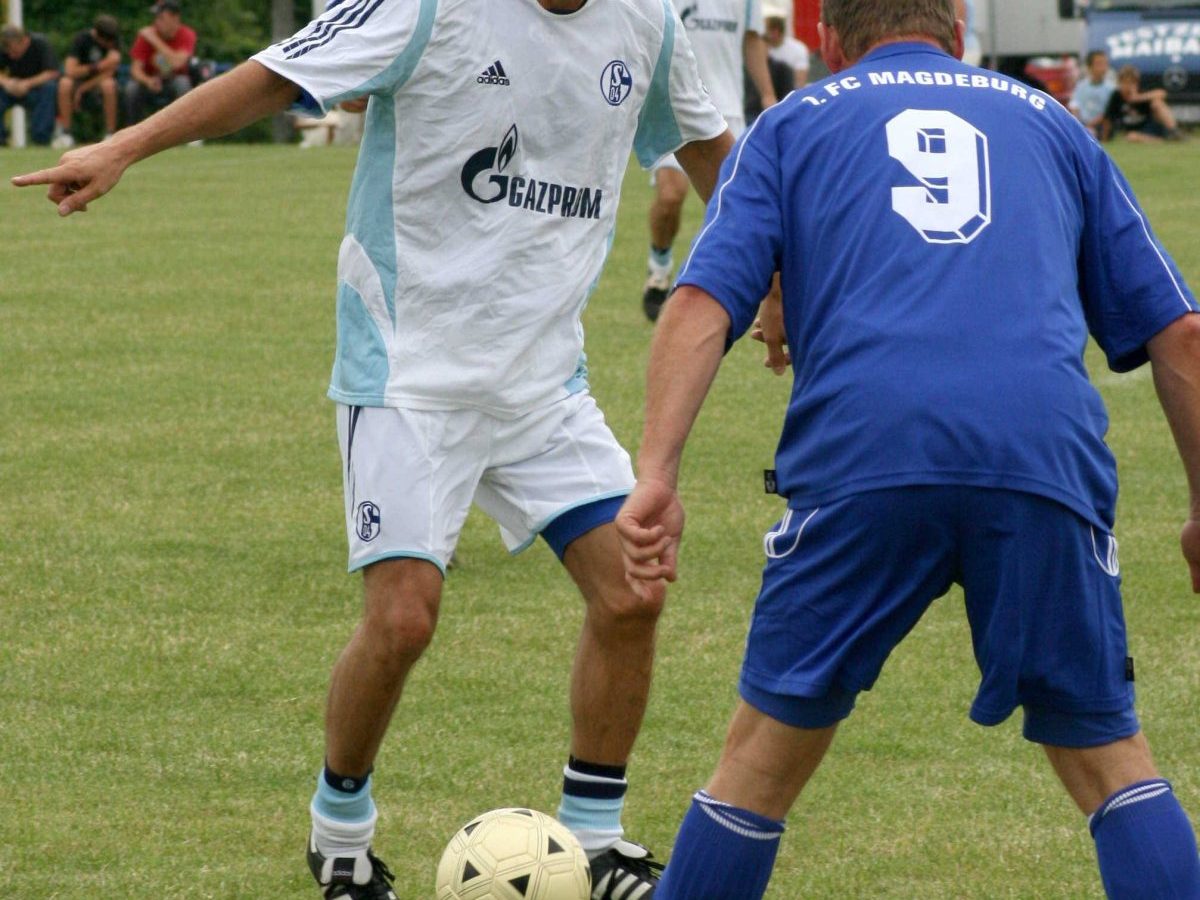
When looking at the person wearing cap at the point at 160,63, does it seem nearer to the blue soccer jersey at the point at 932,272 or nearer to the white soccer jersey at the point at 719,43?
the white soccer jersey at the point at 719,43

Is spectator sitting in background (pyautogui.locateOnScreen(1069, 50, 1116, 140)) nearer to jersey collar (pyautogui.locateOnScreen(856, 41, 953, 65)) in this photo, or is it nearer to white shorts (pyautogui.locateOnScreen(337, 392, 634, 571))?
white shorts (pyautogui.locateOnScreen(337, 392, 634, 571))

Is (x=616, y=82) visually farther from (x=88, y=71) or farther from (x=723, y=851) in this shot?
(x=88, y=71)

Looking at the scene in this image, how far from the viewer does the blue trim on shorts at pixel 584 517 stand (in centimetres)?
457

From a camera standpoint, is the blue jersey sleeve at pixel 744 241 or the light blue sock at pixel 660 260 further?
the light blue sock at pixel 660 260

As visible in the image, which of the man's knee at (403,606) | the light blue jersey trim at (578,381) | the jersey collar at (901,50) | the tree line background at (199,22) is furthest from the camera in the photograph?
the tree line background at (199,22)

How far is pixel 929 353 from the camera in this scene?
3.30 m

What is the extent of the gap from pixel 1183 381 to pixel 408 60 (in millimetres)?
1734

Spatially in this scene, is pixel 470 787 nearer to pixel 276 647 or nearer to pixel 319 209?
pixel 276 647

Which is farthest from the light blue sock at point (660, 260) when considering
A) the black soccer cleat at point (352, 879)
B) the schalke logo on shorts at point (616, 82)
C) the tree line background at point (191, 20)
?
the tree line background at point (191, 20)

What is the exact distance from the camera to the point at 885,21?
139 inches

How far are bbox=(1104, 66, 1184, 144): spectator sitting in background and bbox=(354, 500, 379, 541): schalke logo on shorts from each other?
78.4 ft

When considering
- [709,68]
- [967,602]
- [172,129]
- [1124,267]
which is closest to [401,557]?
[172,129]

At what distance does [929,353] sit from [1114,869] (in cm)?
91

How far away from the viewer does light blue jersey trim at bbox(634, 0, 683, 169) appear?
15.4ft
